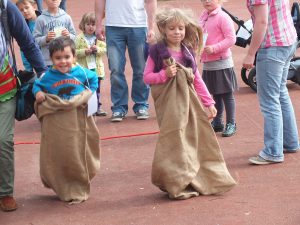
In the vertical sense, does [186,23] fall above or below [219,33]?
above

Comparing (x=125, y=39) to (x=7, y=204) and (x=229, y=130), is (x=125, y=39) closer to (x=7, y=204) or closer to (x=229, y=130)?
(x=229, y=130)

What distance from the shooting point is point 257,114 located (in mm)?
7539

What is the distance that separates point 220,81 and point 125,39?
1.39 metres

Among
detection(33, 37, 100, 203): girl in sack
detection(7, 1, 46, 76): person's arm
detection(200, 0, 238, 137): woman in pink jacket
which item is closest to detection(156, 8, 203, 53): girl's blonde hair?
detection(33, 37, 100, 203): girl in sack

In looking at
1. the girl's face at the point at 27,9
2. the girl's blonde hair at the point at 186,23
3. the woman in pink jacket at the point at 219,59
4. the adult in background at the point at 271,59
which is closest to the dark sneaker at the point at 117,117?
the woman in pink jacket at the point at 219,59

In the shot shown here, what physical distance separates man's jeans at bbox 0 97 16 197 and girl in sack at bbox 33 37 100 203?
0.21 m

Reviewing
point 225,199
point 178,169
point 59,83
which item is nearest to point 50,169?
point 59,83

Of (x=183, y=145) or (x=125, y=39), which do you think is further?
(x=125, y=39)

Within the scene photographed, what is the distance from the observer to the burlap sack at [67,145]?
15.9ft

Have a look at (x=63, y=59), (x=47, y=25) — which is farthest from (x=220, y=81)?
(x=63, y=59)

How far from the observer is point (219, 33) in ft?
21.8

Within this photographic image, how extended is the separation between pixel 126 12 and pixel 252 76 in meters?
2.05

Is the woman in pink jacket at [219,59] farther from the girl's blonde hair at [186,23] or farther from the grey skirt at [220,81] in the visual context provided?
the girl's blonde hair at [186,23]

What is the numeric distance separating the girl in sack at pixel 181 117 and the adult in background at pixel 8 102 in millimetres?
1010
